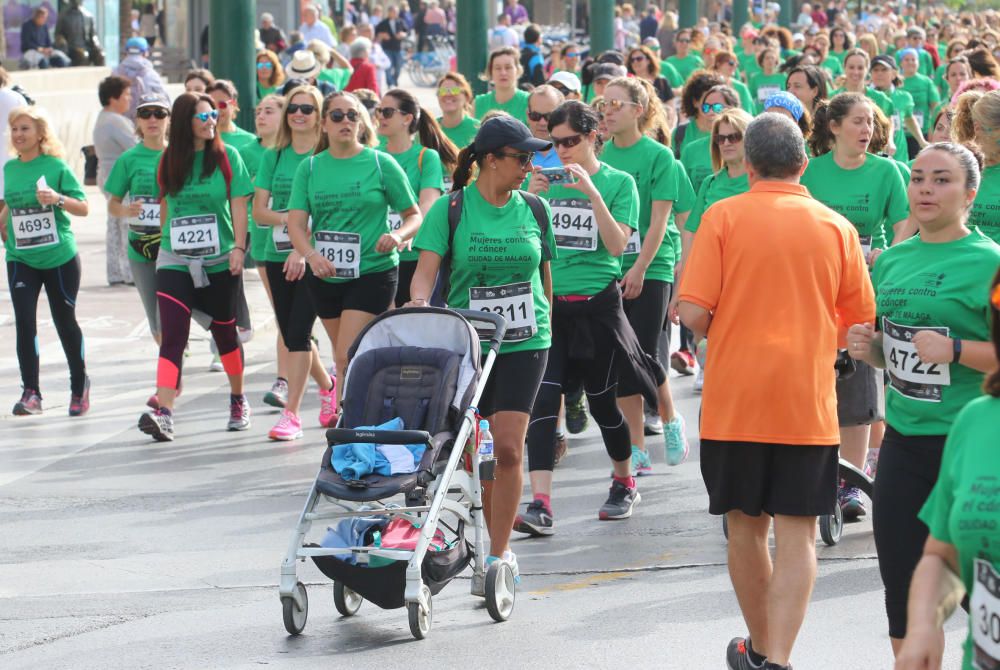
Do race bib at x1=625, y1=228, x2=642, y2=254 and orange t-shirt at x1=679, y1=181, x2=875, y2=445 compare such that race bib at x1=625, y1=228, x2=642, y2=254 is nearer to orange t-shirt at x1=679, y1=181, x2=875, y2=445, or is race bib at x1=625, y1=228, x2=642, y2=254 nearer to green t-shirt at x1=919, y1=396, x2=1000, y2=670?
orange t-shirt at x1=679, y1=181, x2=875, y2=445

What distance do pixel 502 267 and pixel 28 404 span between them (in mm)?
4800

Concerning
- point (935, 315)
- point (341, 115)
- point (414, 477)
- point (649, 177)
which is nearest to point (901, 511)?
point (935, 315)

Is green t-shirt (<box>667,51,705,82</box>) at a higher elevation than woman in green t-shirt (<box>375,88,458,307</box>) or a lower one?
higher

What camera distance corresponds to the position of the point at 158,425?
9922 mm

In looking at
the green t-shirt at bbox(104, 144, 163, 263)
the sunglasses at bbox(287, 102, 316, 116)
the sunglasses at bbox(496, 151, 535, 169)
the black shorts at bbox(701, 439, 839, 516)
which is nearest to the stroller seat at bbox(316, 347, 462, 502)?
the sunglasses at bbox(496, 151, 535, 169)

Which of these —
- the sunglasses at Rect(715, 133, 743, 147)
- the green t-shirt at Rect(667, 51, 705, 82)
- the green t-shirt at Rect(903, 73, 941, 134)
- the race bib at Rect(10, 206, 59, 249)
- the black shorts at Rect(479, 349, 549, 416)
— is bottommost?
the black shorts at Rect(479, 349, 549, 416)

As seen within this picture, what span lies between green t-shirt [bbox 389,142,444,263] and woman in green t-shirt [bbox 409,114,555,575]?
3.10 meters

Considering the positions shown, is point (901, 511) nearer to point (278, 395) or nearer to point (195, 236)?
point (195, 236)

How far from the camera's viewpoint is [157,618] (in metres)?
6.46

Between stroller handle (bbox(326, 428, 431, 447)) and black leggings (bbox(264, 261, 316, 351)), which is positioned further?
black leggings (bbox(264, 261, 316, 351))

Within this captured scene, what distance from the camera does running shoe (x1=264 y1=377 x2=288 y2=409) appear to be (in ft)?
36.0

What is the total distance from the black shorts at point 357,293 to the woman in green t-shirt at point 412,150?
0.54 meters

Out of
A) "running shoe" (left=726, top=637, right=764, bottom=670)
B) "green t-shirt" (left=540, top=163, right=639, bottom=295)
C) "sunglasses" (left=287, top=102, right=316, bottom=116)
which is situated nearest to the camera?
"running shoe" (left=726, top=637, right=764, bottom=670)

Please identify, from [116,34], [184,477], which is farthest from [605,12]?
[184,477]
